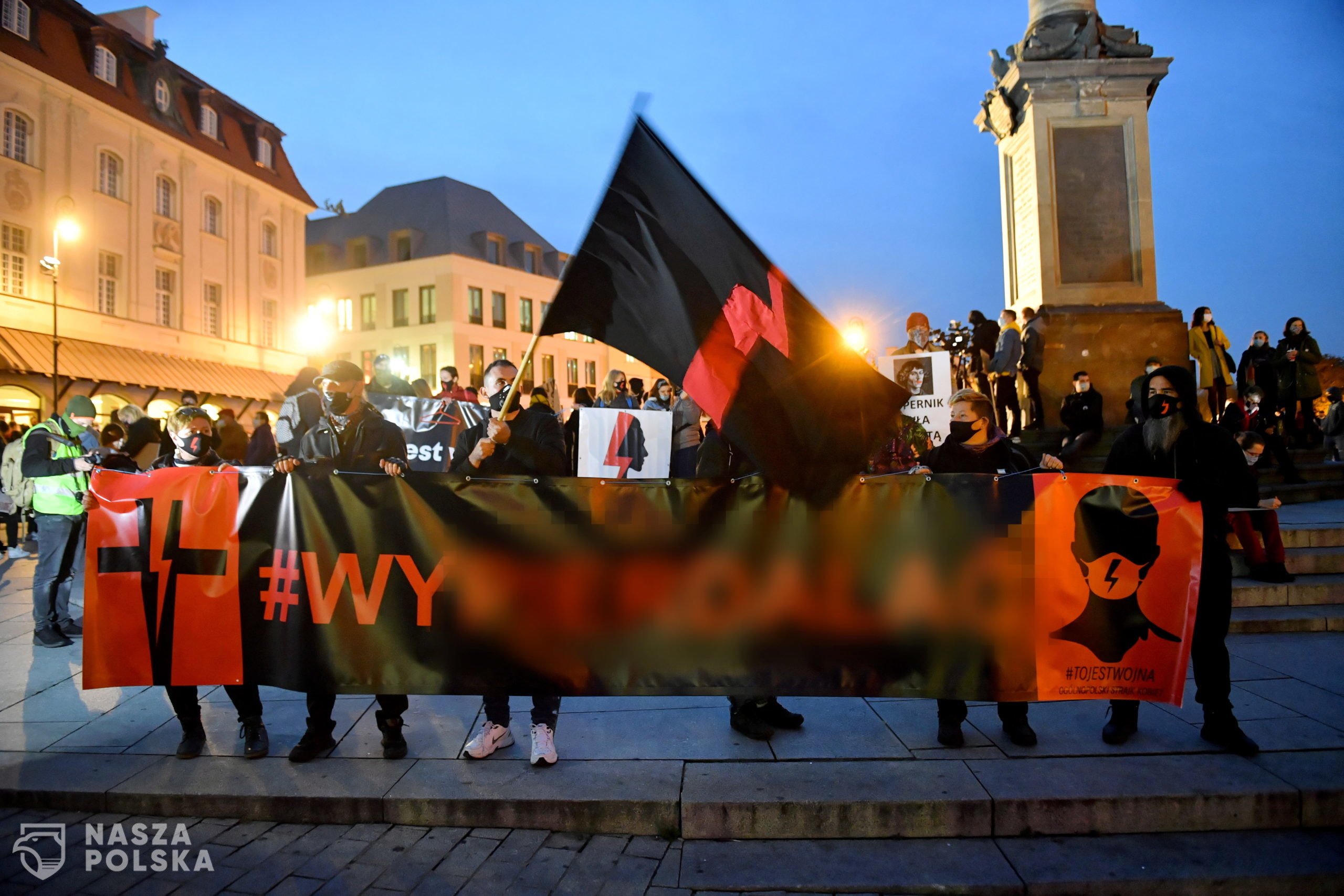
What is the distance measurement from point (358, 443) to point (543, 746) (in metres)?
2.06

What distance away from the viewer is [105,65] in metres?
25.8

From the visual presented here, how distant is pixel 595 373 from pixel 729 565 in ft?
180

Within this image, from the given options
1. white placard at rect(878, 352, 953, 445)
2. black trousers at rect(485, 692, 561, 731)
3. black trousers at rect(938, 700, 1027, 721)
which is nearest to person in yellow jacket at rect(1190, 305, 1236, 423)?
white placard at rect(878, 352, 953, 445)

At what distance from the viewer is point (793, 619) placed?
12.8 feet

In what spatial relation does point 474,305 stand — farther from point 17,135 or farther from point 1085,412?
point 1085,412

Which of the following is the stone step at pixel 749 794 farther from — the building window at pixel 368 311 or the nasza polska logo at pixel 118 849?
the building window at pixel 368 311

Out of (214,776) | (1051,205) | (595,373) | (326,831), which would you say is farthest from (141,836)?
(595,373)

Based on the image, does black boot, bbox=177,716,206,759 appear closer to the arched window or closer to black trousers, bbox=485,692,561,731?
black trousers, bbox=485,692,561,731

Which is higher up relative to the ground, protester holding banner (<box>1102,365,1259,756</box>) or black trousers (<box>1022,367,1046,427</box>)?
black trousers (<box>1022,367,1046,427</box>)

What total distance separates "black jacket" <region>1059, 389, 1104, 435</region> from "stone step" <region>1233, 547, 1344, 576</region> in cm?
350

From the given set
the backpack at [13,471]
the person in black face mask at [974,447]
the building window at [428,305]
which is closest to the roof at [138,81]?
the building window at [428,305]

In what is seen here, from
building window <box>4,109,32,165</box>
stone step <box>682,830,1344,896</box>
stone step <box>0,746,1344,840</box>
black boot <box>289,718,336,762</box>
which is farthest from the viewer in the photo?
building window <box>4,109,32,165</box>

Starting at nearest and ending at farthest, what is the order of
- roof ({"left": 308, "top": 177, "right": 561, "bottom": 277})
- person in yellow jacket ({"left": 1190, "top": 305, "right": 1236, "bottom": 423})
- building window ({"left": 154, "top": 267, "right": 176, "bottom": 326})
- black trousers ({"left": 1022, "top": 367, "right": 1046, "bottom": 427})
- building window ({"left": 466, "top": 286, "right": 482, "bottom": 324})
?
1. black trousers ({"left": 1022, "top": 367, "right": 1046, "bottom": 427})
2. person in yellow jacket ({"left": 1190, "top": 305, "right": 1236, "bottom": 423})
3. building window ({"left": 154, "top": 267, "right": 176, "bottom": 326})
4. building window ({"left": 466, "top": 286, "right": 482, "bottom": 324})
5. roof ({"left": 308, "top": 177, "right": 561, "bottom": 277})

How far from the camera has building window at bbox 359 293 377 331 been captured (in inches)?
1938
